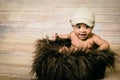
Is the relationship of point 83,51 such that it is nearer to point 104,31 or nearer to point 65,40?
point 65,40

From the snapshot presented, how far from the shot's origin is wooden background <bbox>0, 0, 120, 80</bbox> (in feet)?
3.76

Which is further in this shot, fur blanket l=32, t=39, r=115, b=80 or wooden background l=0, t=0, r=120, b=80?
wooden background l=0, t=0, r=120, b=80

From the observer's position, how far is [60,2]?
1.87m

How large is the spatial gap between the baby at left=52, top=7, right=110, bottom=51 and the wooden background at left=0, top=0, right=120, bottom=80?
22 cm

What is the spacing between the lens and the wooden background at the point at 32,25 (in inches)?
45.2

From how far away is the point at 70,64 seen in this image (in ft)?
2.84

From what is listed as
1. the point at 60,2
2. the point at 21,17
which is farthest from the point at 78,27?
the point at 60,2

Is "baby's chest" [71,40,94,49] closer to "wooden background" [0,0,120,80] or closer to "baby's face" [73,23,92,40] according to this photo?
"baby's face" [73,23,92,40]

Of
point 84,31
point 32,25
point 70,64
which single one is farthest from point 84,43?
point 32,25

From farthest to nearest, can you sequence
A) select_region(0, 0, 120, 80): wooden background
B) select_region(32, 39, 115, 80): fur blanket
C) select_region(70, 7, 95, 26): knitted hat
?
select_region(0, 0, 120, 80): wooden background < select_region(70, 7, 95, 26): knitted hat < select_region(32, 39, 115, 80): fur blanket

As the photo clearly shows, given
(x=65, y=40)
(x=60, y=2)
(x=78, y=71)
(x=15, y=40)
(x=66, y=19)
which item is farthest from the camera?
(x=60, y=2)

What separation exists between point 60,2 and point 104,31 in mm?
518

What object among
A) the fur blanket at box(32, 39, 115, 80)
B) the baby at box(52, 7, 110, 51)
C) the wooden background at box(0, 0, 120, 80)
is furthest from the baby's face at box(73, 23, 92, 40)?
the wooden background at box(0, 0, 120, 80)

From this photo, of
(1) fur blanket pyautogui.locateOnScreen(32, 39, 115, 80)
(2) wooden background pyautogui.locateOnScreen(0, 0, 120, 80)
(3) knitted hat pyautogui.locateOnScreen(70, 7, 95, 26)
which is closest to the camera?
(1) fur blanket pyautogui.locateOnScreen(32, 39, 115, 80)
